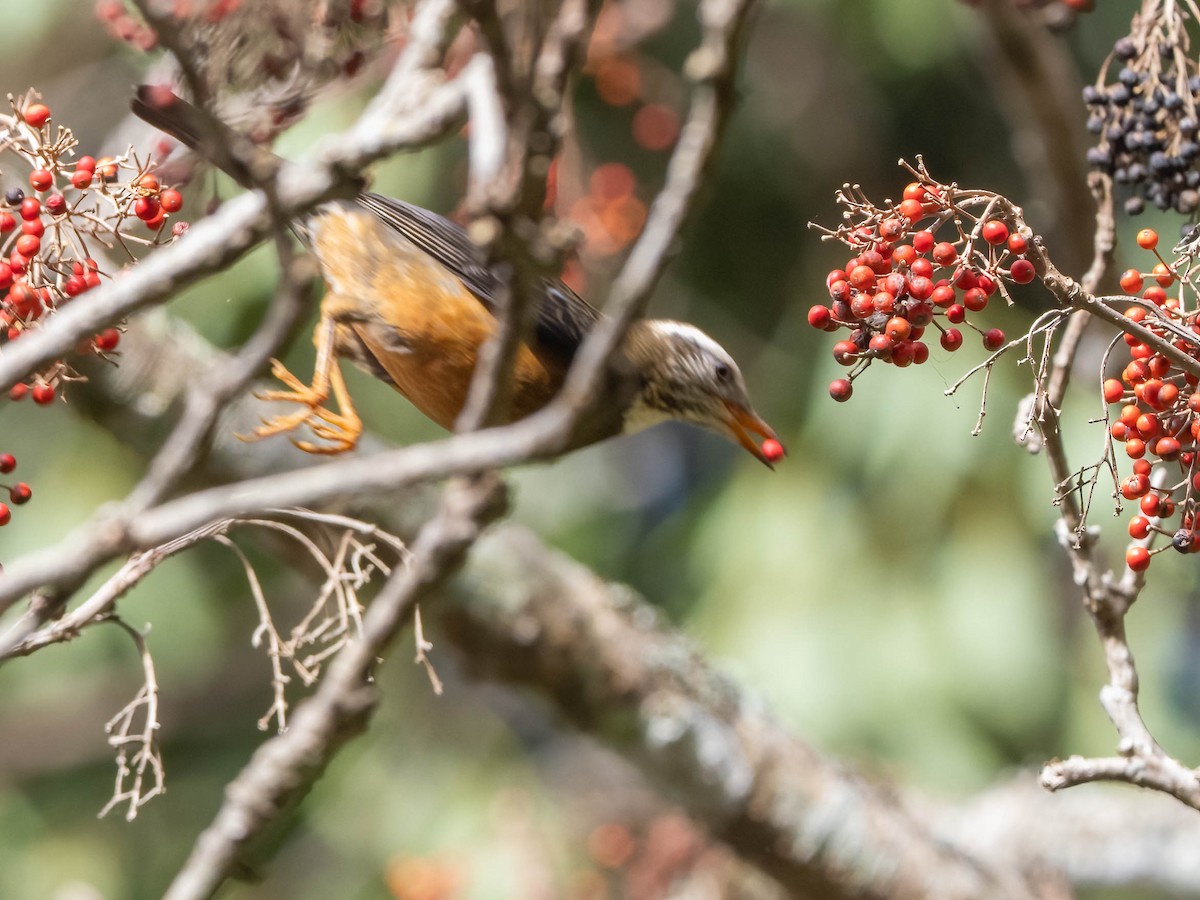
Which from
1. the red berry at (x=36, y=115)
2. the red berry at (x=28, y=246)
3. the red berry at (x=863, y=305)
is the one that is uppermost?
the red berry at (x=863, y=305)

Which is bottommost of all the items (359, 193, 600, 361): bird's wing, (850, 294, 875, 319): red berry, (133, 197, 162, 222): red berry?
(133, 197, 162, 222): red berry

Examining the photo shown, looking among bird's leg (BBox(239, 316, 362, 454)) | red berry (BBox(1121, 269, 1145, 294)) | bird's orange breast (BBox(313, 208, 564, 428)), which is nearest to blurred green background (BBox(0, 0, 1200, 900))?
bird's orange breast (BBox(313, 208, 564, 428))

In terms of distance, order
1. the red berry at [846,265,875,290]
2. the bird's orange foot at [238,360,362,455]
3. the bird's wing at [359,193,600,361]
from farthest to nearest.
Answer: the bird's wing at [359,193,600,361], the bird's orange foot at [238,360,362,455], the red berry at [846,265,875,290]

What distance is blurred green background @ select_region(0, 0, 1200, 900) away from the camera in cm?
595

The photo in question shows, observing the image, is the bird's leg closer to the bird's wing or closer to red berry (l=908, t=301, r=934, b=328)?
the bird's wing

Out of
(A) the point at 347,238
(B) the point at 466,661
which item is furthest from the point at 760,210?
(A) the point at 347,238

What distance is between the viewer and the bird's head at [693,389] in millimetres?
3828

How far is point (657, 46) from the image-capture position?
746 centimetres

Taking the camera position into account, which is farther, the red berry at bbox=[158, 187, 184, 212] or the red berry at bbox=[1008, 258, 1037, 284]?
the red berry at bbox=[158, 187, 184, 212]

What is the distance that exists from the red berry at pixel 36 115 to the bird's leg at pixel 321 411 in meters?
0.75

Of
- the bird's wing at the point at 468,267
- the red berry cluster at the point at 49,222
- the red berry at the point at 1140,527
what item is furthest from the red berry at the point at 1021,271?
the bird's wing at the point at 468,267

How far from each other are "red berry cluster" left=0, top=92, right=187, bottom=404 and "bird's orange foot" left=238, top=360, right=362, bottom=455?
0.60 m

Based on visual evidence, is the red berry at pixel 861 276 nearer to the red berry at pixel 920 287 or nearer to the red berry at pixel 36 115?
the red berry at pixel 920 287

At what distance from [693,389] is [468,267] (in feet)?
2.56
